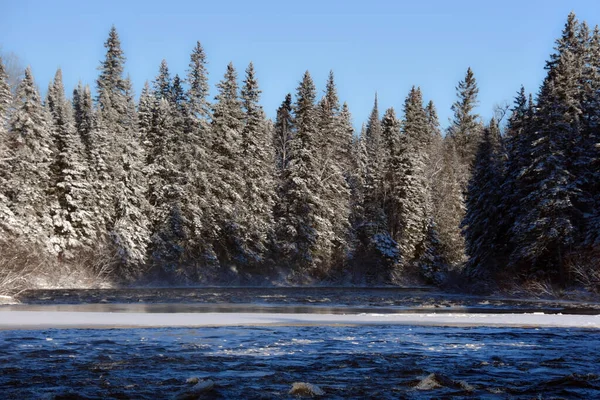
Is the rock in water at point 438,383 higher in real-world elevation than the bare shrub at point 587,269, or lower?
lower

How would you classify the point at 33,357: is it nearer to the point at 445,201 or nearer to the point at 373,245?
the point at 373,245

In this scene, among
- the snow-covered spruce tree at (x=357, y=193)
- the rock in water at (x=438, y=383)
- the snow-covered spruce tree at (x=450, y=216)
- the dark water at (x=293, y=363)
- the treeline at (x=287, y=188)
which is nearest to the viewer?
the dark water at (x=293, y=363)

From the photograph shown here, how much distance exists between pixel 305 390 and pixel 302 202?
45.9 meters

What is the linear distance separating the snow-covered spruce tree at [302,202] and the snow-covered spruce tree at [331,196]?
89 cm

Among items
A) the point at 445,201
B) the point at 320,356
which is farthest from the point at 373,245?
the point at 320,356

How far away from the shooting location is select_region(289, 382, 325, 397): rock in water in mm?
7840

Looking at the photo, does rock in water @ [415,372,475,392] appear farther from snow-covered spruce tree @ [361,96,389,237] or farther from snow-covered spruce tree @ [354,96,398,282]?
snow-covered spruce tree @ [361,96,389,237]

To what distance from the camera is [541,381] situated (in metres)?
8.94

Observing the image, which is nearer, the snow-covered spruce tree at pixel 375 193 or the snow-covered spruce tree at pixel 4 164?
the snow-covered spruce tree at pixel 4 164

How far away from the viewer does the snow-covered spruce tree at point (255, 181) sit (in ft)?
175

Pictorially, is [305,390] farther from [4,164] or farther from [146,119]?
[146,119]

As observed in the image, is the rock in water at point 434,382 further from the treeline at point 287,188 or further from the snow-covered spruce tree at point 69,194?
the snow-covered spruce tree at point 69,194

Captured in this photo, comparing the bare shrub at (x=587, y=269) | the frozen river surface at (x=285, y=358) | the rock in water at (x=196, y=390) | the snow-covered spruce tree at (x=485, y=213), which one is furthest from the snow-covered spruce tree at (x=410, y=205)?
the rock in water at (x=196, y=390)

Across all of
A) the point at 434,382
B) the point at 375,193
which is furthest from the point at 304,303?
the point at 375,193
